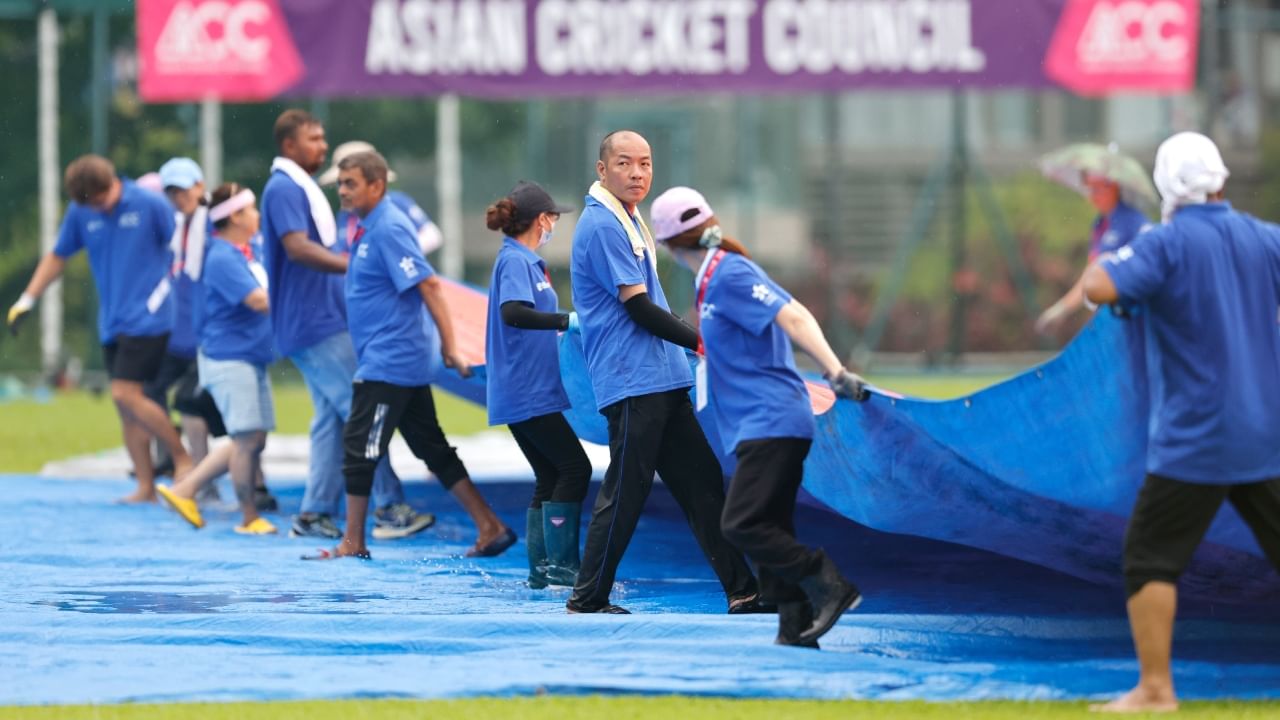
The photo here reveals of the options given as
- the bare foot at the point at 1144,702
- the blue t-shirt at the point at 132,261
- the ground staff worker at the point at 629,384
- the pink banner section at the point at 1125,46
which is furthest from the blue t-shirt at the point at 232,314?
the pink banner section at the point at 1125,46

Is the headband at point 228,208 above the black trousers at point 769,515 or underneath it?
above

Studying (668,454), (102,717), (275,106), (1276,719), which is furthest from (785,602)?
(275,106)

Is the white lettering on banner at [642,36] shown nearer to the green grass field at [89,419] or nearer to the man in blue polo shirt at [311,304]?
the green grass field at [89,419]

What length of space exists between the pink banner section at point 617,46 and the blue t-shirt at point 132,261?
25.6ft

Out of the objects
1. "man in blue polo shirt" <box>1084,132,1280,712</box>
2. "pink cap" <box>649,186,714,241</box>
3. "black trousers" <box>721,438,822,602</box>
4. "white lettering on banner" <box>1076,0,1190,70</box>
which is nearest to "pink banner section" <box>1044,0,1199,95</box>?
"white lettering on banner" <box>1076,0,1190,70</box>

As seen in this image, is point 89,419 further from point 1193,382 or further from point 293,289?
point 1193,382

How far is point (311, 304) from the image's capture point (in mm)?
9375

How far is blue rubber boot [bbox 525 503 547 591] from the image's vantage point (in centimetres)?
776

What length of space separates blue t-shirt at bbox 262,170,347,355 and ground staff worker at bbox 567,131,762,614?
2.64m

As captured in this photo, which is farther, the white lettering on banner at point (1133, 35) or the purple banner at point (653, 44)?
the white lettering on banner at point (1133, 35)

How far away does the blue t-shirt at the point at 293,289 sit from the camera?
9.30 metres

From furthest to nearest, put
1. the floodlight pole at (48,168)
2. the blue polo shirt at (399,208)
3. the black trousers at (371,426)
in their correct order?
the floodlight pole at (48,168), the blue polo shirt at (399,208), the black trousers at (371,426)

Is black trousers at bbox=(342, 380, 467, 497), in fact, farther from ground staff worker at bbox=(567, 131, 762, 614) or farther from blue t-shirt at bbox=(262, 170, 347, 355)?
ground staff worker at bbox=(567, 131, 762, 614)

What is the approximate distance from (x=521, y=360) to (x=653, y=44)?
11489 millimetres
